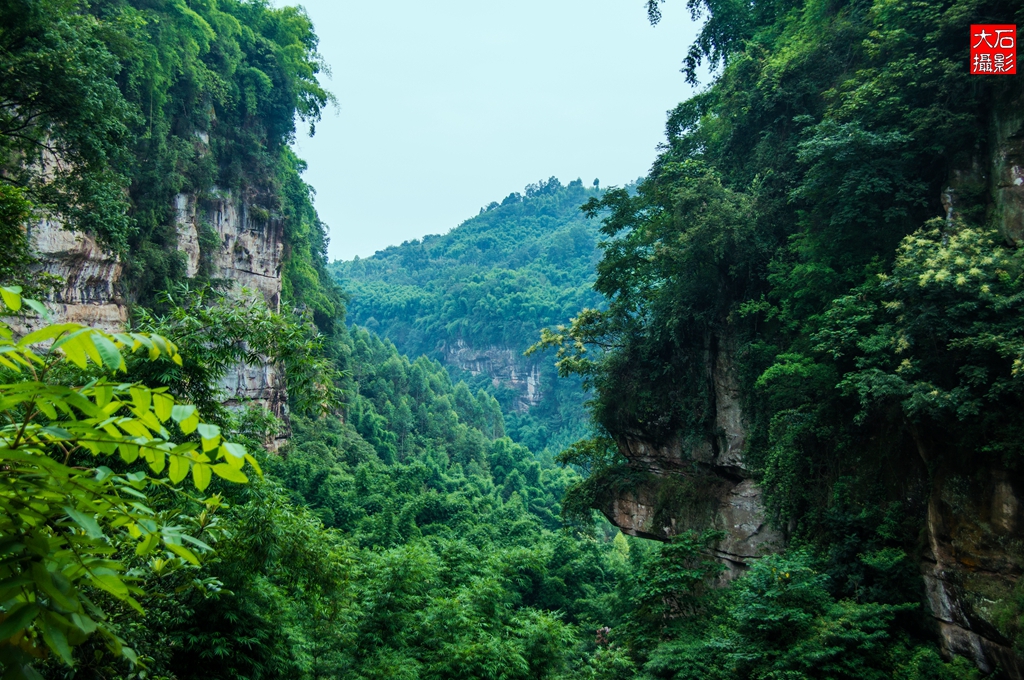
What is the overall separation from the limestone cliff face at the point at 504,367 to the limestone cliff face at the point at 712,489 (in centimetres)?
5904

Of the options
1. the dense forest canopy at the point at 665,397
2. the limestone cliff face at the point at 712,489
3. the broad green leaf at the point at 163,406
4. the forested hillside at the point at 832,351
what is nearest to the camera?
the broad green leaf at the point at 163,406

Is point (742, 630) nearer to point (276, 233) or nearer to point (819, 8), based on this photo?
point (819, 8)

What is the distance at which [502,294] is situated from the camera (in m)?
79.5

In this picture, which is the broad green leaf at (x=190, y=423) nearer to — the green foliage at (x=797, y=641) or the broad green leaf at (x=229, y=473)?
the broad green leaf at (x=229, y=473)

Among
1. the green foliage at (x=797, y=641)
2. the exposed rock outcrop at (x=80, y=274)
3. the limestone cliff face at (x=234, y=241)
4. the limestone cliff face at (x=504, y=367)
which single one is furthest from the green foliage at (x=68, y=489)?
the limestone cliff face at (x=504, y=367)

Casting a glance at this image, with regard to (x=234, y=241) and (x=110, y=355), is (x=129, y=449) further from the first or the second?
(x=234, y=241)

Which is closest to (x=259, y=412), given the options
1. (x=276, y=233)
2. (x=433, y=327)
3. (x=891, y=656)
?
(x=891, y=656)

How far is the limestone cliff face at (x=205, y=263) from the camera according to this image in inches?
510

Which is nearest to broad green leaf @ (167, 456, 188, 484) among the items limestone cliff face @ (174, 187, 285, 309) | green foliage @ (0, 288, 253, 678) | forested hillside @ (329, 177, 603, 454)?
green foliage @ (0, 288, 253, 678)

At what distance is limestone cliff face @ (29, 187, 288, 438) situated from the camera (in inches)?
510

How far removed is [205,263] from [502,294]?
60484 millimetres

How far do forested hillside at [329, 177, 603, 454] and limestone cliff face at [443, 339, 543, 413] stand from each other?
0.13 metres

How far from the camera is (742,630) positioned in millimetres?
7266

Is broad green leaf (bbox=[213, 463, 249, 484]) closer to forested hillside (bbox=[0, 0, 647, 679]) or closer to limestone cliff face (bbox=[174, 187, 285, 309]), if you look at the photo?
forested hillside (bbox=[0, 0, 647, 679])
